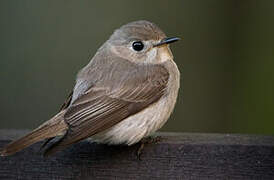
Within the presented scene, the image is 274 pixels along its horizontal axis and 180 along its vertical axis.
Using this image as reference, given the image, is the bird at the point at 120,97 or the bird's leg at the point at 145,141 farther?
the bird's leg at the point at 145,141

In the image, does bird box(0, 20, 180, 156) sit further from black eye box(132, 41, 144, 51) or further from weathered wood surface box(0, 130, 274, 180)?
weathered wood surface box(0, 130, 274, 180)

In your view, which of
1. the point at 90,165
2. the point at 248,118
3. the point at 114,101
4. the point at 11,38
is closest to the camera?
the point at 90,165

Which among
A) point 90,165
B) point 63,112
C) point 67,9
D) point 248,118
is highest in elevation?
point 67,9

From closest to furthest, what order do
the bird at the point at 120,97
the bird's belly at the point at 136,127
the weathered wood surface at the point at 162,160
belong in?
the weathered wood surface at the point at 162,160 < the bird at the point at 120,97 < the bird's belly at the point at 136,127

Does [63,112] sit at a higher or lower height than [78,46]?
lower

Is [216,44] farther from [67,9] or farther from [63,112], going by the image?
[63,112]

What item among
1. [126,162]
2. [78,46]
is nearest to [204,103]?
[78,46]

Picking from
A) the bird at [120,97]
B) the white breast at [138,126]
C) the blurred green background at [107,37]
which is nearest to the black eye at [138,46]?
the bird at [120,97]

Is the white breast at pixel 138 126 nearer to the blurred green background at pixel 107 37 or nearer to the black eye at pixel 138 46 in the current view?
the black eye at pixel 138 46
